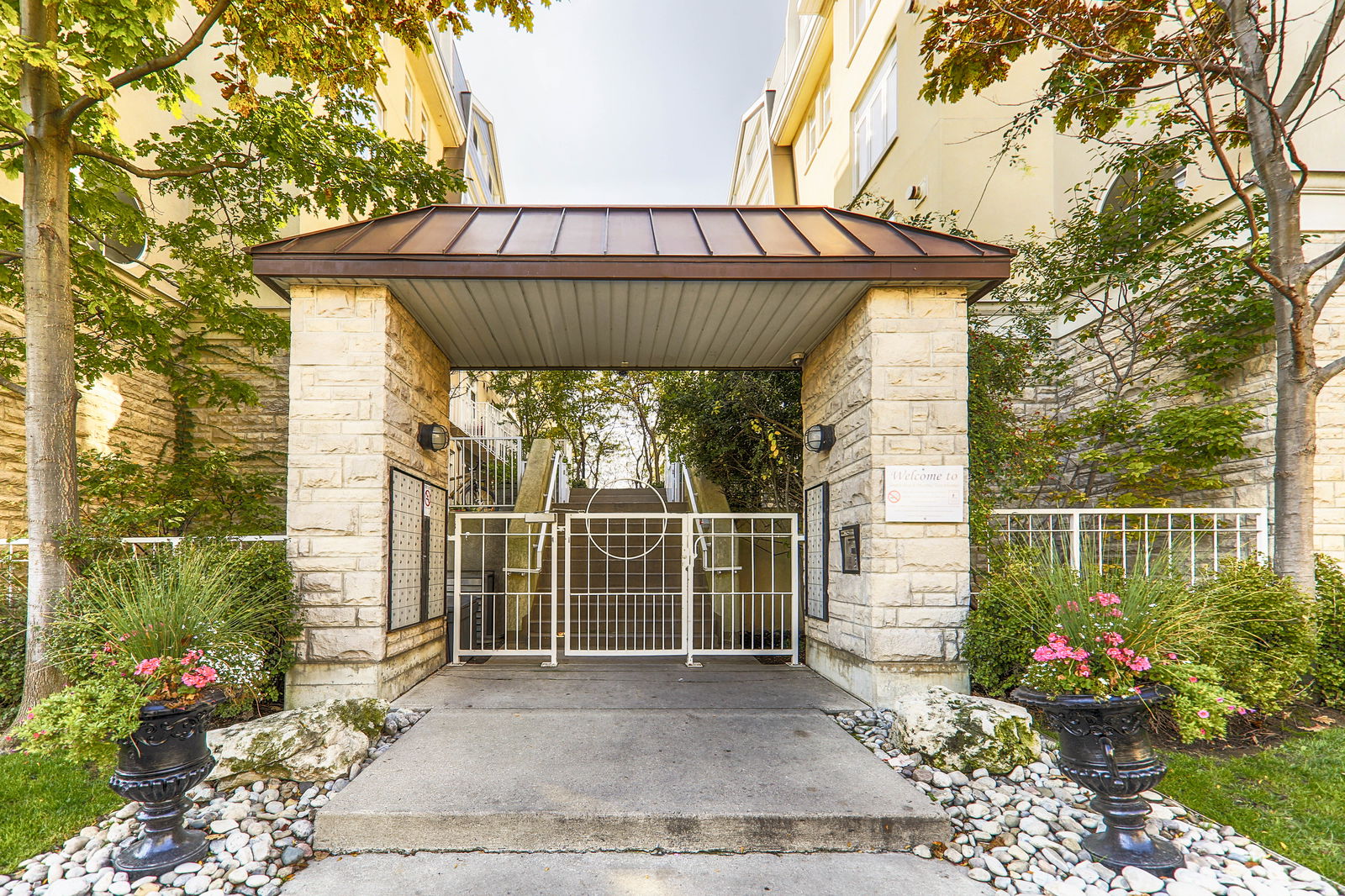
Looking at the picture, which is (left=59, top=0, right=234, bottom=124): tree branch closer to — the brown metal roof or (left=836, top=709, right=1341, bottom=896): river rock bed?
the brown metal roof

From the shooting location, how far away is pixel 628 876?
2709mm

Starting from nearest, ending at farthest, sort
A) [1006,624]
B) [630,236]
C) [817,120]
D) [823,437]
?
[1006,624], [630,236], [823,437], [817,120]

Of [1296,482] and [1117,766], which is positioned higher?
[1296,482]

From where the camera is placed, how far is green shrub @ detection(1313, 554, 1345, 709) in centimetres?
459

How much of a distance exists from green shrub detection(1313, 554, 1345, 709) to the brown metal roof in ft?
10.6

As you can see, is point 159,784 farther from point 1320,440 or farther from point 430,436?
point 1320,440

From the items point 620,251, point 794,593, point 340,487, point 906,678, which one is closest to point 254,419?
point 340,487

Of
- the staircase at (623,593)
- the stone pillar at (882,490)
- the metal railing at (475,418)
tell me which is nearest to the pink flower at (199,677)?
the staircase at (623,593)

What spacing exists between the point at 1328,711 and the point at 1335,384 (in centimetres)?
278

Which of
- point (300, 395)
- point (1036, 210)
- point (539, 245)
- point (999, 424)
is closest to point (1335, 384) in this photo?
point (999, 424)

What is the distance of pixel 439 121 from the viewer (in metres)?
14.4

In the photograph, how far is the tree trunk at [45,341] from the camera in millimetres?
4176

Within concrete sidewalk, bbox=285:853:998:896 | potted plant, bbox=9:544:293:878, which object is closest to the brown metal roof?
potted plant, bbox=9:544:293:878

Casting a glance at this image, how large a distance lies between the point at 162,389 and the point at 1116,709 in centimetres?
1007
